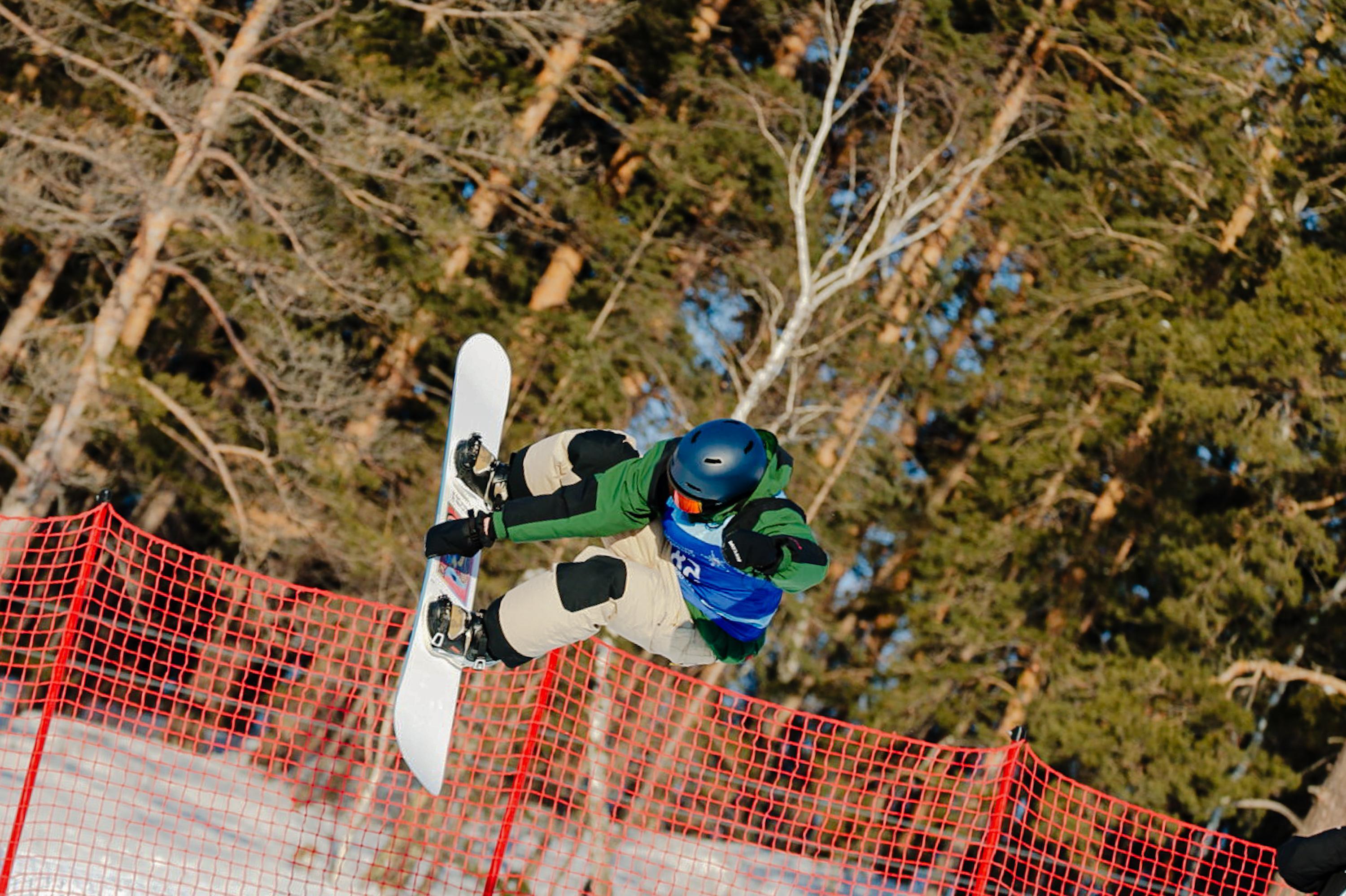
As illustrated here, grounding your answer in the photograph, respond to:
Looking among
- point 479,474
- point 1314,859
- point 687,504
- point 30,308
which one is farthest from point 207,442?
point 1314,859

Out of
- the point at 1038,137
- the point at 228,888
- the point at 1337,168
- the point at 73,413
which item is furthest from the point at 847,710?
the point at 228,888

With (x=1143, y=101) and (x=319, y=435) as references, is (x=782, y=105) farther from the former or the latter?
(x=319, y=435)

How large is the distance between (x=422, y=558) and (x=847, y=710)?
799 cm

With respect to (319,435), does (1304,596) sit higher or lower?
higher

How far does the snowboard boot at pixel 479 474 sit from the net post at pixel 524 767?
2.46 feet

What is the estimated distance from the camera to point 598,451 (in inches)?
208

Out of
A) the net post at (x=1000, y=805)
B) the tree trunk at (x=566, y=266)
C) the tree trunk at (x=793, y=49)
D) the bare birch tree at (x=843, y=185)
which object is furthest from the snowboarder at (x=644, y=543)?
the tree trunk at (x=793, y=49)

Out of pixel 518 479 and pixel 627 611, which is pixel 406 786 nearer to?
pixel 518 479

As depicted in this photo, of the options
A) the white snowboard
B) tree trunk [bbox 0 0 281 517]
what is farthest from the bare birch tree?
the white snowboard

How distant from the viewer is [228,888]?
7.70 meters

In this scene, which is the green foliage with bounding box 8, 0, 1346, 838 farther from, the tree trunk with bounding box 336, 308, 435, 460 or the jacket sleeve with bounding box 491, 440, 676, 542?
the jacket sleeve with bounding box 491, 440, 676, 542

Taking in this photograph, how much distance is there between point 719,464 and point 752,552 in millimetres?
337

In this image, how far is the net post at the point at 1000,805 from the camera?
5.85 m

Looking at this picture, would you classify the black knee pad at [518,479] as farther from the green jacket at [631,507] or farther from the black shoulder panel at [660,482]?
the black shoulder panel at [660,482]
